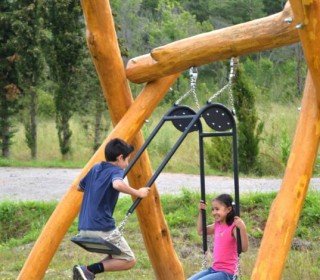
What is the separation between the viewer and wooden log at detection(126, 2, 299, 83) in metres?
5.34

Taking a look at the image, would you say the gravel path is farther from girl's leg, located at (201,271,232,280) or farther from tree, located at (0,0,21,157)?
girl's leg, located at (201,271,232,280)

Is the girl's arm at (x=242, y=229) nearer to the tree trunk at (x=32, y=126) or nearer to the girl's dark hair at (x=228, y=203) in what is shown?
the girl's dark hair at (x=228, y=203)

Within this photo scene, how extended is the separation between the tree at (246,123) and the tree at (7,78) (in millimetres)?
6352

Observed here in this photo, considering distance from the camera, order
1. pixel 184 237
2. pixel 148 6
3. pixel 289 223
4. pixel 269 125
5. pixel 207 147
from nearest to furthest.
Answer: pixel 289 223 < pixel 184 237 < pixel 207 147 < pixel 269 125 < pixel 148 6

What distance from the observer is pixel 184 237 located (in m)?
9.53

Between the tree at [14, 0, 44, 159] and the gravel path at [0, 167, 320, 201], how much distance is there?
2.71 meters

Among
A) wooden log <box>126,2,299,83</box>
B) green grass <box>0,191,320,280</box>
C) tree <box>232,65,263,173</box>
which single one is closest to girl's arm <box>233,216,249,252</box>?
wooden log <box>126,2,299,83</box>

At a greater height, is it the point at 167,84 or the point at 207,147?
the point at 167,84

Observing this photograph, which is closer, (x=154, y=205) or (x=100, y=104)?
(x=154, y=205)

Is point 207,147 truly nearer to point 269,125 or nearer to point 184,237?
point 269,125

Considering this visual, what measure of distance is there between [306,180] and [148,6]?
28932 mm

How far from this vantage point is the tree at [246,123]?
13.3 metres

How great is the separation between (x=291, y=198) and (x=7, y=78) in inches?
570

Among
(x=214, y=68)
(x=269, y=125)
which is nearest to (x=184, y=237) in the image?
(x=269, y=125)
